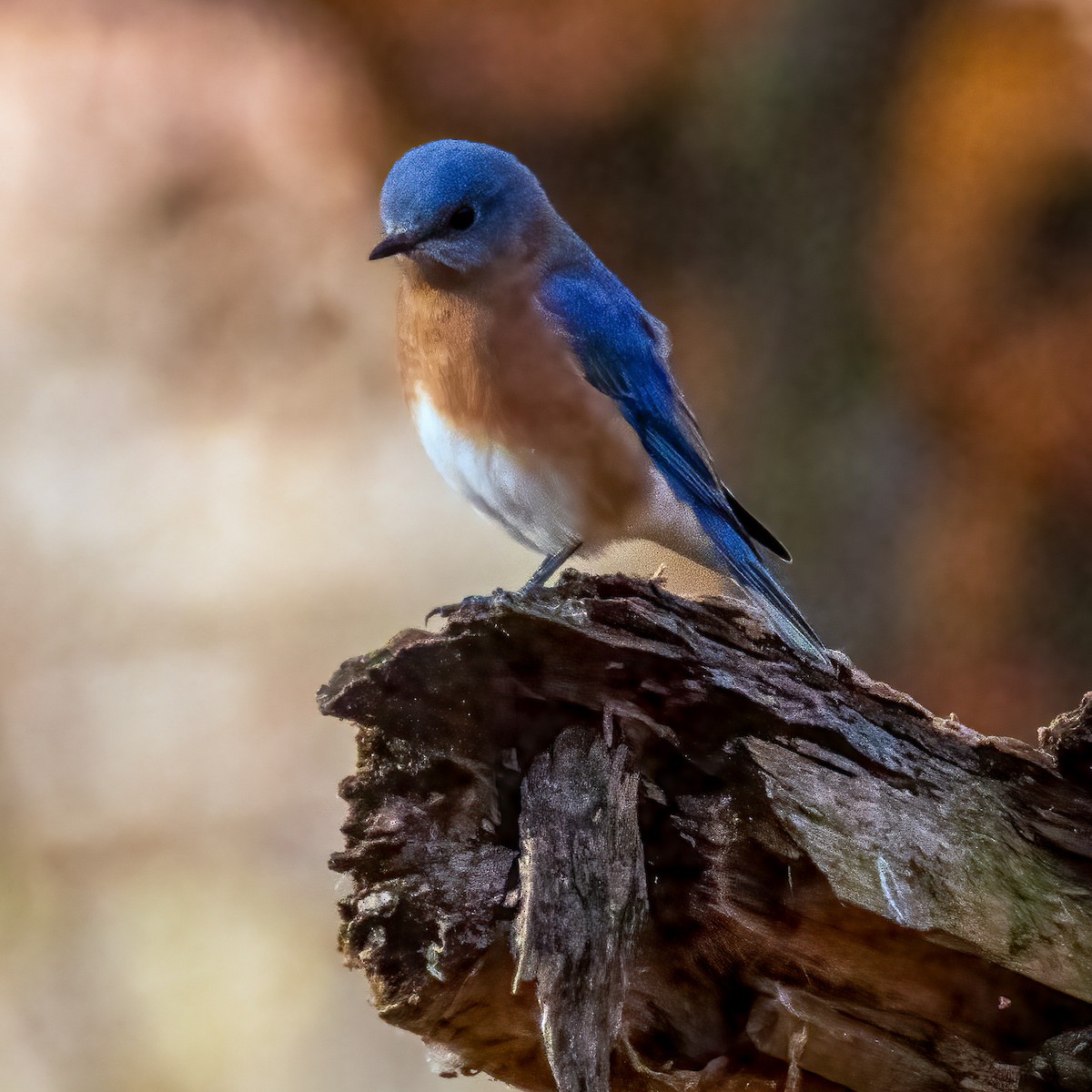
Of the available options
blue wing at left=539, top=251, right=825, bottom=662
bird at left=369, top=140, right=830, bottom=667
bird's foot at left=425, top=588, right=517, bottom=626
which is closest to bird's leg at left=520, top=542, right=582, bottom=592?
bird at left=369, top=140, right=830, bottom=667

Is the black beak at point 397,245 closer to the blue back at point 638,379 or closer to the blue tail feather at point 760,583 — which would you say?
the blue back at point 638,379

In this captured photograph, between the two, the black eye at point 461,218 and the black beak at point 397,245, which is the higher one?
the black eye at point 461,218

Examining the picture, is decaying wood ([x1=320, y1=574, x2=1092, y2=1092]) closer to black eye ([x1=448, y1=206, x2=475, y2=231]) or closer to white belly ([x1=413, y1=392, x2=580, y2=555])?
white belly ([x1=413, y1=392, x2=580, y2=555])

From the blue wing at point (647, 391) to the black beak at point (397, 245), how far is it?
0.33m

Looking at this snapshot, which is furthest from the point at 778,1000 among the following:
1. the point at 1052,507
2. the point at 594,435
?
the point at 1052,507

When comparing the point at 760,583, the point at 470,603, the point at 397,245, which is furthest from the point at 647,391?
the point at 470,603

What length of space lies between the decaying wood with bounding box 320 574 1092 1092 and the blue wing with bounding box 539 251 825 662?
28.8 inches

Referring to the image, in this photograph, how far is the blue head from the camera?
8.46 ft

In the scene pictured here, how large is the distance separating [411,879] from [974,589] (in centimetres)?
202

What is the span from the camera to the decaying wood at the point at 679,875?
70.5 inches

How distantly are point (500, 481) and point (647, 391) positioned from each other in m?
0.45

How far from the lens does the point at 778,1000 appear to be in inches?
73.0

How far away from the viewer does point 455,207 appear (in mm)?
2625

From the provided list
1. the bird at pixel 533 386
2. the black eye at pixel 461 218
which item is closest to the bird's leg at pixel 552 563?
the bird at pixel 533 386
